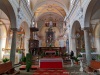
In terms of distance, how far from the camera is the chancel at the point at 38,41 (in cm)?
814

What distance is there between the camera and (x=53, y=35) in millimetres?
27750

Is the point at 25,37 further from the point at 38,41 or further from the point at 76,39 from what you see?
the point at 76,39

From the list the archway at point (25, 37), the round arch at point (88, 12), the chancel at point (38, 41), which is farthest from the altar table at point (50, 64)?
the archway at point (25, 37)

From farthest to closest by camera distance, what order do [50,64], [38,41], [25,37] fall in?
[38,41] < [25,37] < [50,64]

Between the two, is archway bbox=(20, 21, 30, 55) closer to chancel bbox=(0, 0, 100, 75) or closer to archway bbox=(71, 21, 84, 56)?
chancel bbox=(0, 0, 100, 75)

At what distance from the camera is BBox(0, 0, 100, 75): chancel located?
320 inches

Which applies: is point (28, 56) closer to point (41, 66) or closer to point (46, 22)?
point (41, 66)

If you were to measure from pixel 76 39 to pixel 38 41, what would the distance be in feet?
17.8

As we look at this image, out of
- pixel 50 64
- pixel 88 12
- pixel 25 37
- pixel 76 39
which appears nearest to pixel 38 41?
pixel 25 37

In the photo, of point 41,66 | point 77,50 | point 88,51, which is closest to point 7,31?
point 41,66

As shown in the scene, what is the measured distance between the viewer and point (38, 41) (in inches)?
616

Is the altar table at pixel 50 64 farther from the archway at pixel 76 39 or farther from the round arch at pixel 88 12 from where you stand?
the archway at pixel 76 39

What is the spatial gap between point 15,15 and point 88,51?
266 inches

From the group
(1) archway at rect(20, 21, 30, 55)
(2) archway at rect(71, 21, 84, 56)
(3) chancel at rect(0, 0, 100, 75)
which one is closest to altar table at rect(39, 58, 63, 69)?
(3) chancel at rect(0, 0, 100, 75)
